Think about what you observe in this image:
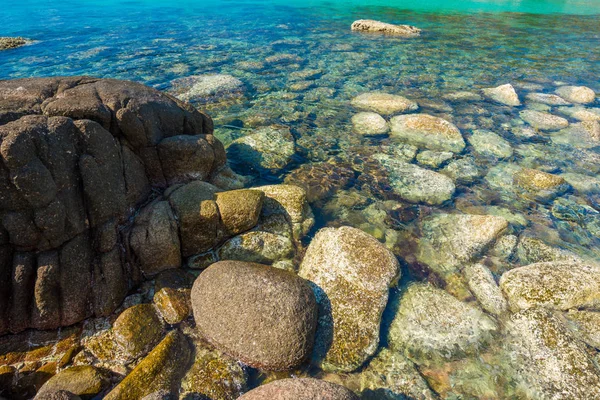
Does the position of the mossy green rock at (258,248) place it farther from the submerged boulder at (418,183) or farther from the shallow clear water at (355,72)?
the submerged boulder at (418,183)

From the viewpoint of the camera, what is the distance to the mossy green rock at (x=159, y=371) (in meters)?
5.09

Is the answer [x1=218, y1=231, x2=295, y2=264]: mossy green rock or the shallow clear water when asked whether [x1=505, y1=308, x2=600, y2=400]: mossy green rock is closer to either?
the shallow clear water

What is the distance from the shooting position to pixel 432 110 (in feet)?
52.7

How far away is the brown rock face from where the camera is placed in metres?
5.52

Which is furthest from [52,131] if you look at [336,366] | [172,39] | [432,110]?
[172,39]

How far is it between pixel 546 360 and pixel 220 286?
619 centimetres

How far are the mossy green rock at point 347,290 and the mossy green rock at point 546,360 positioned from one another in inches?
99.5

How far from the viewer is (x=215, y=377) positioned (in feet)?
18.4

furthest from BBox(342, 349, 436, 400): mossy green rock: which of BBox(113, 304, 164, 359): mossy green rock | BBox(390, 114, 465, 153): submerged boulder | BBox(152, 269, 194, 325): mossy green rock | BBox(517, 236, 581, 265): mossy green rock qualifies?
BBox(390, 114, 465, 153): submerged boulder

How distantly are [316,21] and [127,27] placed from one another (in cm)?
2005

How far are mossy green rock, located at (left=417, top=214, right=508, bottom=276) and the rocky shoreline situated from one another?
5cm

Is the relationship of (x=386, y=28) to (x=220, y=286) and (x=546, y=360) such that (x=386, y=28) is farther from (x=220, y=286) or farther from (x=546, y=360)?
(x=220, y=286)

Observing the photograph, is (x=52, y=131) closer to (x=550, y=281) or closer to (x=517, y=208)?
(x=550, y=281)

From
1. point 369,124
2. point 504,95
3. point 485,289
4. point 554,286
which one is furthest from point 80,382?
point 504,95
